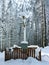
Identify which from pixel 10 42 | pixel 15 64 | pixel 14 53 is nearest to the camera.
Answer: pixel 15 64

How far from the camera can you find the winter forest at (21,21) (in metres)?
13.5

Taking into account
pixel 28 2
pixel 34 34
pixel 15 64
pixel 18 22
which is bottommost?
pixel 15 64

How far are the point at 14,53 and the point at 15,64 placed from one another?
54.6 inches

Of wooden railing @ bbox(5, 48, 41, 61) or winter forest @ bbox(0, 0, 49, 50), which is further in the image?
winter forest @ bbox(0, 0, 49, 50)

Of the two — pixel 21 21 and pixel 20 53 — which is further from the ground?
pixel 21 21

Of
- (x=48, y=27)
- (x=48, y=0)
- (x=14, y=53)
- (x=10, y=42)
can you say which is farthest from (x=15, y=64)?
(x=48, y=0)

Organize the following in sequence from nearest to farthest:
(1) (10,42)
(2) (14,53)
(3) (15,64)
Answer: (3) (15,64), (2) (14,53), (1) (10,42)

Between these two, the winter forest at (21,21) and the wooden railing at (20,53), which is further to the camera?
the winter forest at (21,21)

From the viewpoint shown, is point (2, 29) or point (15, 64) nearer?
point (15, 64)

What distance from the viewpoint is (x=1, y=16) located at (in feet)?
44.5

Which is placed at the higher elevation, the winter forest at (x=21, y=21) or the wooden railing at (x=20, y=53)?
the winter forest at (x=21, y=21)

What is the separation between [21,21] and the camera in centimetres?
1347

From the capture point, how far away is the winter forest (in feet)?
44.4

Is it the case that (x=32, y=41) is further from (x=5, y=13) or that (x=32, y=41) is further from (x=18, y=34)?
(x=5, y=13)
